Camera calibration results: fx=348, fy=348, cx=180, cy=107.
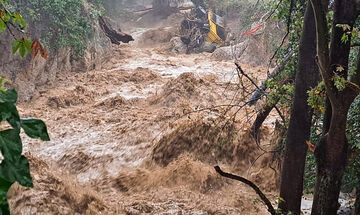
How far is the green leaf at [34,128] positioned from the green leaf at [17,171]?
5cm

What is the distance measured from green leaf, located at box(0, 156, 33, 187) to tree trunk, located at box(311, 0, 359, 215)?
2.08 m

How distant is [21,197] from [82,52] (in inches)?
326

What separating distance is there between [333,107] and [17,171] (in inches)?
85.0

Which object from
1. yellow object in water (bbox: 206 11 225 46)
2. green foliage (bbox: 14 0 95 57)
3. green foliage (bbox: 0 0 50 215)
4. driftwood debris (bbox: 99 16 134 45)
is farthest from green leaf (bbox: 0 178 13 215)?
yellow object in water (bbox: 206 11 225 46)

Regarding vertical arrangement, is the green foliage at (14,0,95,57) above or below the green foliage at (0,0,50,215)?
below

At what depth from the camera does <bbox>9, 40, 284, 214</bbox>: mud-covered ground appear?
4.94m

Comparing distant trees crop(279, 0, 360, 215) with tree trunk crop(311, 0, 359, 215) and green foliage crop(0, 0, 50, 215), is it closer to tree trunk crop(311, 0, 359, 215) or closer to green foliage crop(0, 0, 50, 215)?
tree trunk crop(311, 0, 359, 215)

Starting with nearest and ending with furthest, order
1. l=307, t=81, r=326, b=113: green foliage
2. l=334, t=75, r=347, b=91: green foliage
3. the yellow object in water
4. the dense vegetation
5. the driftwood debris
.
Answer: l=334, t=75, r=347, b=91: green foliage < l=307, t=81, r=326, b=113: green foliage < the dense vegetation < the driftwood debris < the yellow object in water

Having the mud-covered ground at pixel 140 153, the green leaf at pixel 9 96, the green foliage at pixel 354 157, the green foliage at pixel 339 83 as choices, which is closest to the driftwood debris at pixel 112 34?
the mud-covered ground at pixel 140 153

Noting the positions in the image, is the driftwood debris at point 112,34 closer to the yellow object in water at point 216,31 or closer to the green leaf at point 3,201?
the yellow object in water at point 216,31

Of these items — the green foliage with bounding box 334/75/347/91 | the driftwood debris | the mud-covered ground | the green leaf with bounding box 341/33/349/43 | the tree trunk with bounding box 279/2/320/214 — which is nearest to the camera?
the green foliage with bounding box 334/75/347/91

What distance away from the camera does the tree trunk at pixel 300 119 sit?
3521 millimetres

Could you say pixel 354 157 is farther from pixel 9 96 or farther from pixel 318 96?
pixel 9 96

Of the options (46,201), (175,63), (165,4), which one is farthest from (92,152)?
(165,4)
